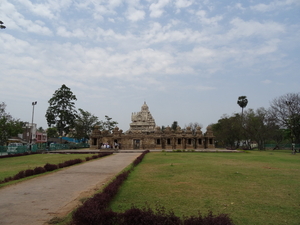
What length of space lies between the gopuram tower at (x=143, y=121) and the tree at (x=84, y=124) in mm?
11544

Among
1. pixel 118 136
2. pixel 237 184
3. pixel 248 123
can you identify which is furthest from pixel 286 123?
pixel 237 184

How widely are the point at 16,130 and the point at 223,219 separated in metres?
35.8

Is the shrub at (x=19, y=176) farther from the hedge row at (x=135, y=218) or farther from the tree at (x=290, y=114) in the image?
the tree at (x=290, y=114)

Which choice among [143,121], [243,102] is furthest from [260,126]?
[143,121]

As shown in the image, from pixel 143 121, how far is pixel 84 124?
18.1 meters

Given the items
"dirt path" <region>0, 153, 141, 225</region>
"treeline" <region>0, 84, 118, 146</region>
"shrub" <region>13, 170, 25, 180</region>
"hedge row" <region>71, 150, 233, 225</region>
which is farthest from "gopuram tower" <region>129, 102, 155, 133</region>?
"hedge row" <region>71, 150, 233, 225</region>

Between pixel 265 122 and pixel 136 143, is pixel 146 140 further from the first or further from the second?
pixel 265 122

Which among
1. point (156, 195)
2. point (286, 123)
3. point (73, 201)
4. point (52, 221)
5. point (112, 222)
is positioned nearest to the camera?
point (112, 222)

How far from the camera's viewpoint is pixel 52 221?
5406mm

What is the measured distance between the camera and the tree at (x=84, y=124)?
185ft

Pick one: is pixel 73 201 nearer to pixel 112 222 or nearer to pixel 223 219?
pixel 112 222

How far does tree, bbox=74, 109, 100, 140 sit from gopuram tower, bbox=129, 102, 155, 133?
11544mm

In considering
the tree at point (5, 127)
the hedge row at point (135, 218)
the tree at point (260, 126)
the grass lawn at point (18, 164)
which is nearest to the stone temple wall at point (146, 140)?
the tree at point (260, 126)

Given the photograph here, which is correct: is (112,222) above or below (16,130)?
below
